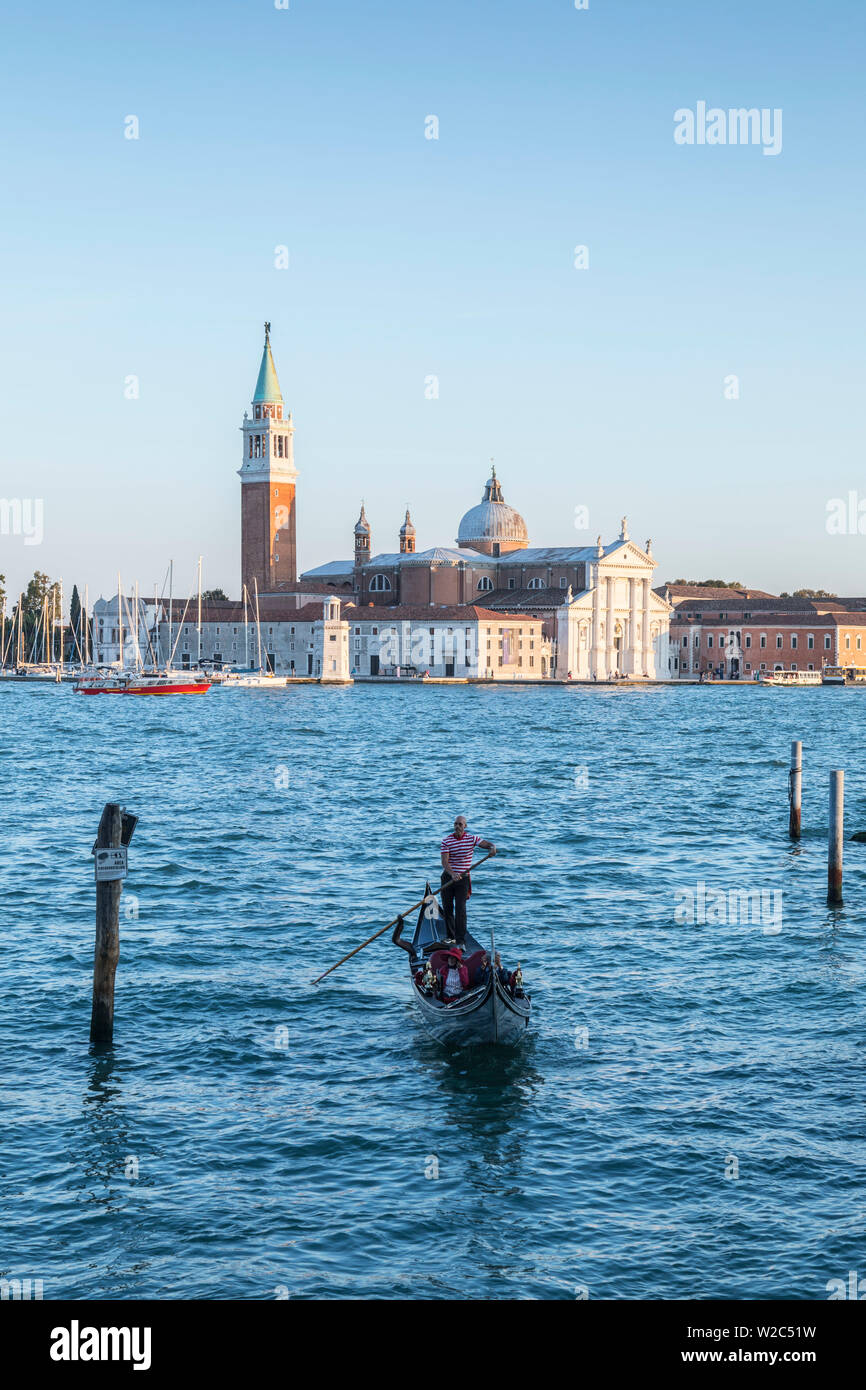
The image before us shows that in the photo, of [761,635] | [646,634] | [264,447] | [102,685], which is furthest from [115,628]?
[761,635]

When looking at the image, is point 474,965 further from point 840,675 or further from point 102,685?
point 840,675

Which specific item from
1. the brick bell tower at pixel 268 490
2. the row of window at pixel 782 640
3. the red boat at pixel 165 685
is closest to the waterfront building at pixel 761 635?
the row of window at pixel 782 640

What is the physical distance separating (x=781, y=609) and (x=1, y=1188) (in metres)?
113

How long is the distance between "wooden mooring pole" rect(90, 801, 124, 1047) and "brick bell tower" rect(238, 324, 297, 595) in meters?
104

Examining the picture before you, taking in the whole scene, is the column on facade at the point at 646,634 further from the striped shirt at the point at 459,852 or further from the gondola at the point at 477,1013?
the gondola at the point at 477,1013

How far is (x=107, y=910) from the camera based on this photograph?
39.3 feet

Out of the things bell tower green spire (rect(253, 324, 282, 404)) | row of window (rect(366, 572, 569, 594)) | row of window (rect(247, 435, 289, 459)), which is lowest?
row of window (rect(366, 572, 569, 594))

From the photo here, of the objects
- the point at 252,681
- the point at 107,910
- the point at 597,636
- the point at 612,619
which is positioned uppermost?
the point at 612,619

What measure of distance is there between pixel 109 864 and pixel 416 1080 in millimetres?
2975

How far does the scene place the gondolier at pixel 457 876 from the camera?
43.9 ft

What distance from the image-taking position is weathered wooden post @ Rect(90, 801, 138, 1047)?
1201 centimetres

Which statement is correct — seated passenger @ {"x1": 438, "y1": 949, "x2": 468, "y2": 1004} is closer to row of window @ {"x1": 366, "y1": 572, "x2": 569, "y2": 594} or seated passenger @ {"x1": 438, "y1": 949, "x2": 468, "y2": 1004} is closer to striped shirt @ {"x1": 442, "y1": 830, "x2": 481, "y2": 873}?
striped shirt @ {"x1": 442, "y1": 830, "x2": 481, "y2": 873}

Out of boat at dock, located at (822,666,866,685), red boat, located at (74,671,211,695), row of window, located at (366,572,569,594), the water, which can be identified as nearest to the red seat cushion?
the water

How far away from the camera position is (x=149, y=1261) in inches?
335
